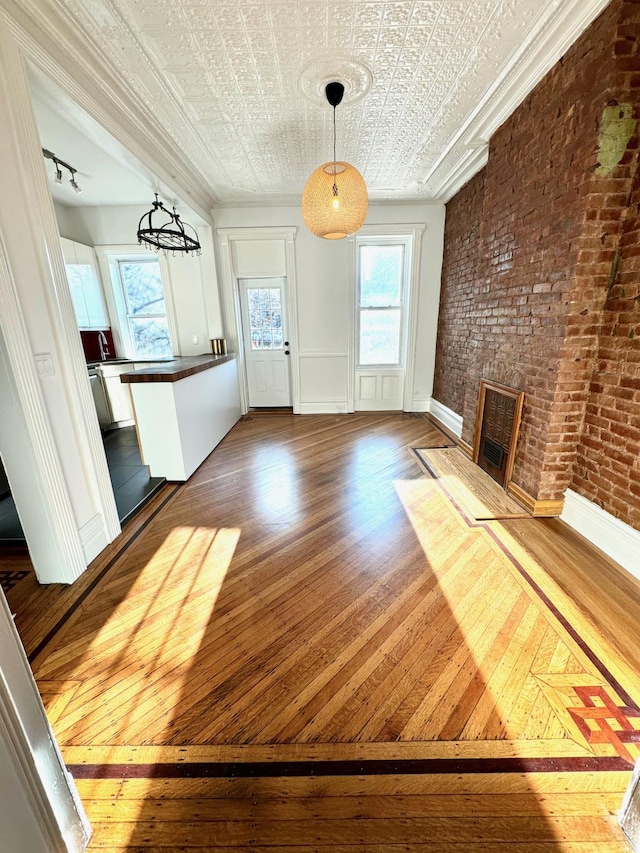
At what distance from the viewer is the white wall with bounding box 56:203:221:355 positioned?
15.4ft

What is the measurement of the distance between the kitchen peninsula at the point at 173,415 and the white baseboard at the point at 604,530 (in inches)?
127

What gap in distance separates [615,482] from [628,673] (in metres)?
1.10

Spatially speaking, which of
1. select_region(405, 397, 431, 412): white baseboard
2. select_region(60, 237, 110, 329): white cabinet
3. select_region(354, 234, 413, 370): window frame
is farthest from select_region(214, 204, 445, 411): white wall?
select_region(60, 237, 110, 329): white cabinet

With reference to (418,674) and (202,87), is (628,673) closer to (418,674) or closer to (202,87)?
(418,674)

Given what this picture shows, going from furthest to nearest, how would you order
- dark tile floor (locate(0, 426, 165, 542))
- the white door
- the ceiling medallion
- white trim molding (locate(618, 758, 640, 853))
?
the white door → dark tile floor (locate(0, 426, 165, 542)) → the ceiling medallion → white trim molding (locate(618, 758, 640, 853))

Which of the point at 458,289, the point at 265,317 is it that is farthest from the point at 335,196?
the point at 265,317

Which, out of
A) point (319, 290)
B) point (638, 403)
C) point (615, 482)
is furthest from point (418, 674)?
point (319, 290)

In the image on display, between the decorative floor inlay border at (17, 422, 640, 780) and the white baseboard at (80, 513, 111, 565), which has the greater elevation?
the white baseboard at (80, 513, 111, 565)

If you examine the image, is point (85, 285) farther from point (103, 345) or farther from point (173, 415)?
point (173, 415)

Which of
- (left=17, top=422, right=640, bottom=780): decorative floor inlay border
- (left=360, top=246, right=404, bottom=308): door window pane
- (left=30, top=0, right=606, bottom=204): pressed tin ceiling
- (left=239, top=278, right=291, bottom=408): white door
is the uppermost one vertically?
(left=30, top=0, right=606, bottom=204): pressed tin ceiling

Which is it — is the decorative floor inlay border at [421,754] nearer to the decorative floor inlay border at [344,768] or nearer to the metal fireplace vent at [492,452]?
the decorative floor inlay border at [344,768]

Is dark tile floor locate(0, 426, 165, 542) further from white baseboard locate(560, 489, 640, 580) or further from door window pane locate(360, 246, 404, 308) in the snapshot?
door window pane locate(360, 246, 404, 308)

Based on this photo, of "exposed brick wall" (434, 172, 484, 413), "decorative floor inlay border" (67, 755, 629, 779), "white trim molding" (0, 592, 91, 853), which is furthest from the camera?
"exposed brick wall" (434, 172, 484, 413)

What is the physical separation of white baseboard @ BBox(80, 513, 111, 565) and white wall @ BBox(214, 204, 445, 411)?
3647 millimetres
